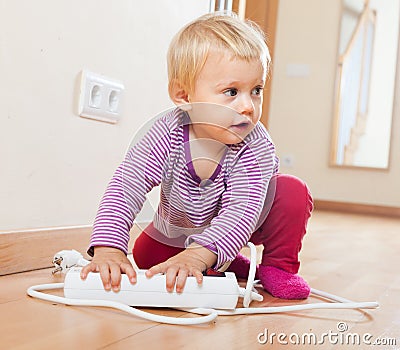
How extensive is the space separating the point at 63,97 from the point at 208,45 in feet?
1.19

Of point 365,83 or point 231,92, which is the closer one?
point 231,92

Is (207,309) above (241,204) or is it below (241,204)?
below

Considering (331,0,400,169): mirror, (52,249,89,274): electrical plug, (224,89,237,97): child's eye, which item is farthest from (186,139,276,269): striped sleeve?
(331,0,400,169): mirror

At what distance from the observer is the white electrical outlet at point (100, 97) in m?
1.33

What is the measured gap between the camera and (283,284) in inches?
44.7

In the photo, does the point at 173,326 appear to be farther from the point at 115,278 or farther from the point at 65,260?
the point at 65,260

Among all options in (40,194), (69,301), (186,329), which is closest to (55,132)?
(40,194)

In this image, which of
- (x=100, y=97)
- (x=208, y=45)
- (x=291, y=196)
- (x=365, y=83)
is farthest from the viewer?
(x=365, y=83)

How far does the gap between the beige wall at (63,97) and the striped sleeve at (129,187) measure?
0.22m

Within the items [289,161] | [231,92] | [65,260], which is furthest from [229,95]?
[289,161]

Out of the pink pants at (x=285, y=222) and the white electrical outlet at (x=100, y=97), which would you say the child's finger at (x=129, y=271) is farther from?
the white electrical outlet at (x=100, y=97)

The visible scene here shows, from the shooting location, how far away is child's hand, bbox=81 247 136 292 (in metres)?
0.93

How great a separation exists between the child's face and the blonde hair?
0.01 m

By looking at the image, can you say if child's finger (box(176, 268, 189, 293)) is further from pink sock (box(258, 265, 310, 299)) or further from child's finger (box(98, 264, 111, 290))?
pink sock (box(258, 265, 310, 299))
